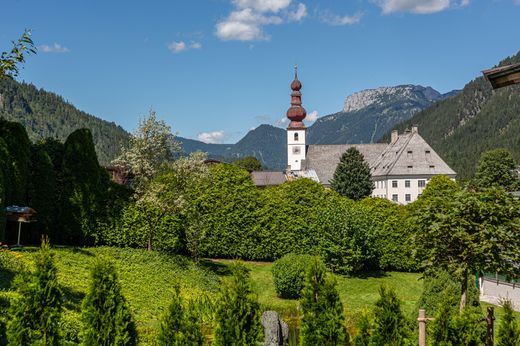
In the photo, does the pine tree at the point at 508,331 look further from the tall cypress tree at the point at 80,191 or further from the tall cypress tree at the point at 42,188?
the tall cypress tree at the point at 42,188

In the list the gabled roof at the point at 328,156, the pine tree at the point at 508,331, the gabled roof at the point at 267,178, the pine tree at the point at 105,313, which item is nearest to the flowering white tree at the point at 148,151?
the pine tree at the point at 105,313

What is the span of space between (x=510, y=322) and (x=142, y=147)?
18.8 meters

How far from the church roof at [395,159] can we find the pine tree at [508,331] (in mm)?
61269

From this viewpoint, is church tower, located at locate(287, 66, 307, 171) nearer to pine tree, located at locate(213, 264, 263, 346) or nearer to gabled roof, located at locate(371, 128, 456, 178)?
gabled roof, located at locate(371, 128, 456, 178)

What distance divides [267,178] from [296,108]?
15.6m

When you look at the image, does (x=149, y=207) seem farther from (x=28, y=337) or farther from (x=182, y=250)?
(x=28, y=337)

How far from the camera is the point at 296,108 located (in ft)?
281

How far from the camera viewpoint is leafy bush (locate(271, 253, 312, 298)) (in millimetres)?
21828

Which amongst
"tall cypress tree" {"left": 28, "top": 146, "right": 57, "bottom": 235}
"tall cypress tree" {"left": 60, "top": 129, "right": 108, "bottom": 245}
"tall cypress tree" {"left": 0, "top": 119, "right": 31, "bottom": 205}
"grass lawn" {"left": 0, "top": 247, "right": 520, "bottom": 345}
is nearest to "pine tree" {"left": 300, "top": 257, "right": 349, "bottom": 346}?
"grass lawn" {"left": 0, "top": 247, "right": 520, "bottom": 345}

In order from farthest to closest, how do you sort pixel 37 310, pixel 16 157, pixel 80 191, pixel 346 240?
pixel 346 240 → pixel 80 191 → pixel 16 157 → pixel 37 310

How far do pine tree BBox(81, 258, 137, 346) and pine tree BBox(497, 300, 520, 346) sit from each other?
625cm

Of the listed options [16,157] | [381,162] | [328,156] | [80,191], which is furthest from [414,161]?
A: [16,157]

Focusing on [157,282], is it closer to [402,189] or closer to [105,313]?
[105,313]

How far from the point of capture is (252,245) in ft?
93.5
